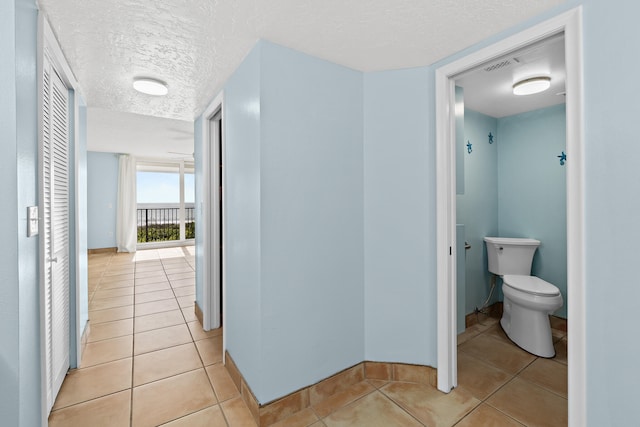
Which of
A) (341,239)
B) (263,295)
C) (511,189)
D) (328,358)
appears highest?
(511,189)

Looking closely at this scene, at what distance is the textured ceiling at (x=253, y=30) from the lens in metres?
1.32

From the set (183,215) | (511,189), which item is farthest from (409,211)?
(183,215)

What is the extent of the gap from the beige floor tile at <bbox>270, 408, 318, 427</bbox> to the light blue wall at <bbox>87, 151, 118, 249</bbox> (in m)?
6.98

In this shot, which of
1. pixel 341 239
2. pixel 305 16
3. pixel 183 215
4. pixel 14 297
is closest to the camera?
pixel 14 297

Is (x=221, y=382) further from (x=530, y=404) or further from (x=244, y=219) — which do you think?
(x=530, y=404)

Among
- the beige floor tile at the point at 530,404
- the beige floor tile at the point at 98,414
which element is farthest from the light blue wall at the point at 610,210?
the beige floor tile at the point at 98,414

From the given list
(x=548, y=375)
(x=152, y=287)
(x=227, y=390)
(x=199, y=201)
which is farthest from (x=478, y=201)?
(x=152, y=287)

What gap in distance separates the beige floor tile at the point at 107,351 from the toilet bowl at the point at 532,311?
3.34m

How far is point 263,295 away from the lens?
5.24 feet

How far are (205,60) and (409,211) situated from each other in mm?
1716

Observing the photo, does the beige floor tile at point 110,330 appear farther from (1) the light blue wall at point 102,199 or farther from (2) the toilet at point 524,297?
(1) the light blue wall at point 102,199

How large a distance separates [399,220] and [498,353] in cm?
151

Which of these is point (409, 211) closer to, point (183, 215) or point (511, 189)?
point (511, 189)

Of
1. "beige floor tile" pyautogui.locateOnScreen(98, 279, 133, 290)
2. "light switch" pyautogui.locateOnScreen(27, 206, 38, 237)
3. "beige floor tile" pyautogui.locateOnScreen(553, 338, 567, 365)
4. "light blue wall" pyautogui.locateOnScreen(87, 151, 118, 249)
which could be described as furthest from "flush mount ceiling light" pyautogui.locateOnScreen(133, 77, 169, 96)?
"light blue wall" pyautogui.locateOnScreen(87, 151, 118, 249)
